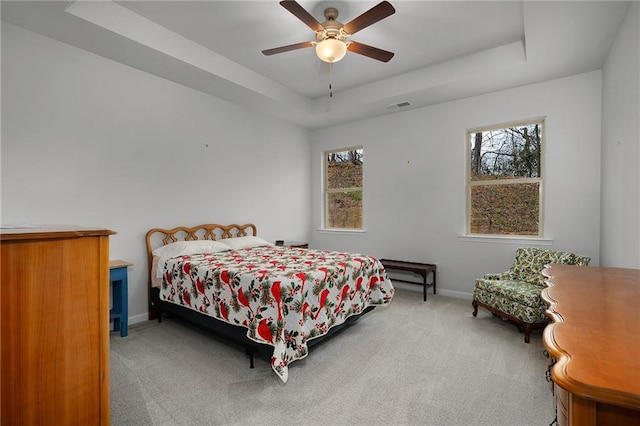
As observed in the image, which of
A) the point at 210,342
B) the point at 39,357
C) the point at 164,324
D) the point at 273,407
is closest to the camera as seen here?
the point at 39,357

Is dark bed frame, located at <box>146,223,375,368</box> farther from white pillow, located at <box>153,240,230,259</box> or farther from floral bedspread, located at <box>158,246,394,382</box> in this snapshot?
white pillow, located at <box>153,240,230,259</box>

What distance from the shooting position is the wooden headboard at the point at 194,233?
12.2ft

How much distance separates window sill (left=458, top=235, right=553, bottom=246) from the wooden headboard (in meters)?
3.26

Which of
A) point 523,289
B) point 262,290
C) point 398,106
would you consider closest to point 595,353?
point 262,290

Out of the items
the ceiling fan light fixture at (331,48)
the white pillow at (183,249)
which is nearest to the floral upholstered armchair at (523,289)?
the ceiling fan light fixture at (331,48)

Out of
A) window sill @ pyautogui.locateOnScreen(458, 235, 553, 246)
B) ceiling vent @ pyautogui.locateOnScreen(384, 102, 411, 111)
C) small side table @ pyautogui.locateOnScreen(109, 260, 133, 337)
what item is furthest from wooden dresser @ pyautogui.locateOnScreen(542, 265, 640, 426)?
ceiling vent @ pyautogui.locateOnScreen(384, 102, 411, 111)

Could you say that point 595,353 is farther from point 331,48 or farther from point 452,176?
point 452,176

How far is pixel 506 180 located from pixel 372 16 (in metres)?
3.07

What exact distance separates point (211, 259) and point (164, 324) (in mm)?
993

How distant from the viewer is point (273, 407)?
78.5 inches

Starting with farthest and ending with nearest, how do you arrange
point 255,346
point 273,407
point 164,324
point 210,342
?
point 164,324, point 210,342, point 255,346, point 273,407

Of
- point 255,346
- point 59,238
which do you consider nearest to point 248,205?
point 255,346

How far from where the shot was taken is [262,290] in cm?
240

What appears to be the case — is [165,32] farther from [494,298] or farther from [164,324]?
[494,298]
